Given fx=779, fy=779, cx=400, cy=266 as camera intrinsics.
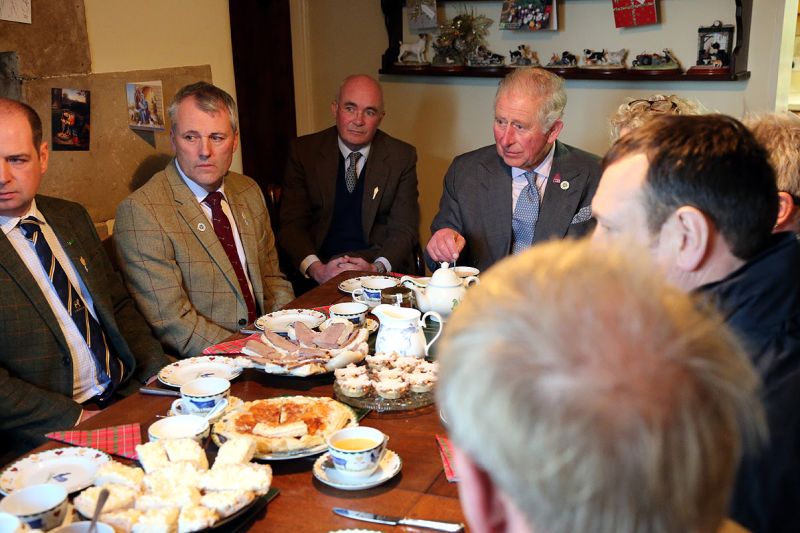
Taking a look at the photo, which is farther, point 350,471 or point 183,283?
point 183,283

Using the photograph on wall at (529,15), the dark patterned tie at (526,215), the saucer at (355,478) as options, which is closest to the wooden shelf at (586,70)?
the photograph on wall at (529,15)

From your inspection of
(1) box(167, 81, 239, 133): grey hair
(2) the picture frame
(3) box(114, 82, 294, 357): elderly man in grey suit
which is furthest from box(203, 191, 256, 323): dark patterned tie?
(2) the picture frame

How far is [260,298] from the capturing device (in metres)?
2.89

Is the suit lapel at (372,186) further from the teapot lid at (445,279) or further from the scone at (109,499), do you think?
the scone at (109,499)

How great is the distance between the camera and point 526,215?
122 inches

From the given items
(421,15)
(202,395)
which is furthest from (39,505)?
(421,15)

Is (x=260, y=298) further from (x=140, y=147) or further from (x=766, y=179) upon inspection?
(x=766, y=179)

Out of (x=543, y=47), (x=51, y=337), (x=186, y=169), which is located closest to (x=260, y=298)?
(x=186, y=169)

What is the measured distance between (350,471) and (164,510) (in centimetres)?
Result: 33

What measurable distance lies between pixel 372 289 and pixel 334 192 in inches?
57.7

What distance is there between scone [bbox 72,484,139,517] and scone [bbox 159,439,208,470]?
11 cm

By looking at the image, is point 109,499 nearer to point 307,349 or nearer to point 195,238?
point 307,349

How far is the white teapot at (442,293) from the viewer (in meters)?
2.19

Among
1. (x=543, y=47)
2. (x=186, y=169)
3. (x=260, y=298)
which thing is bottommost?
(x=260, y=298)
